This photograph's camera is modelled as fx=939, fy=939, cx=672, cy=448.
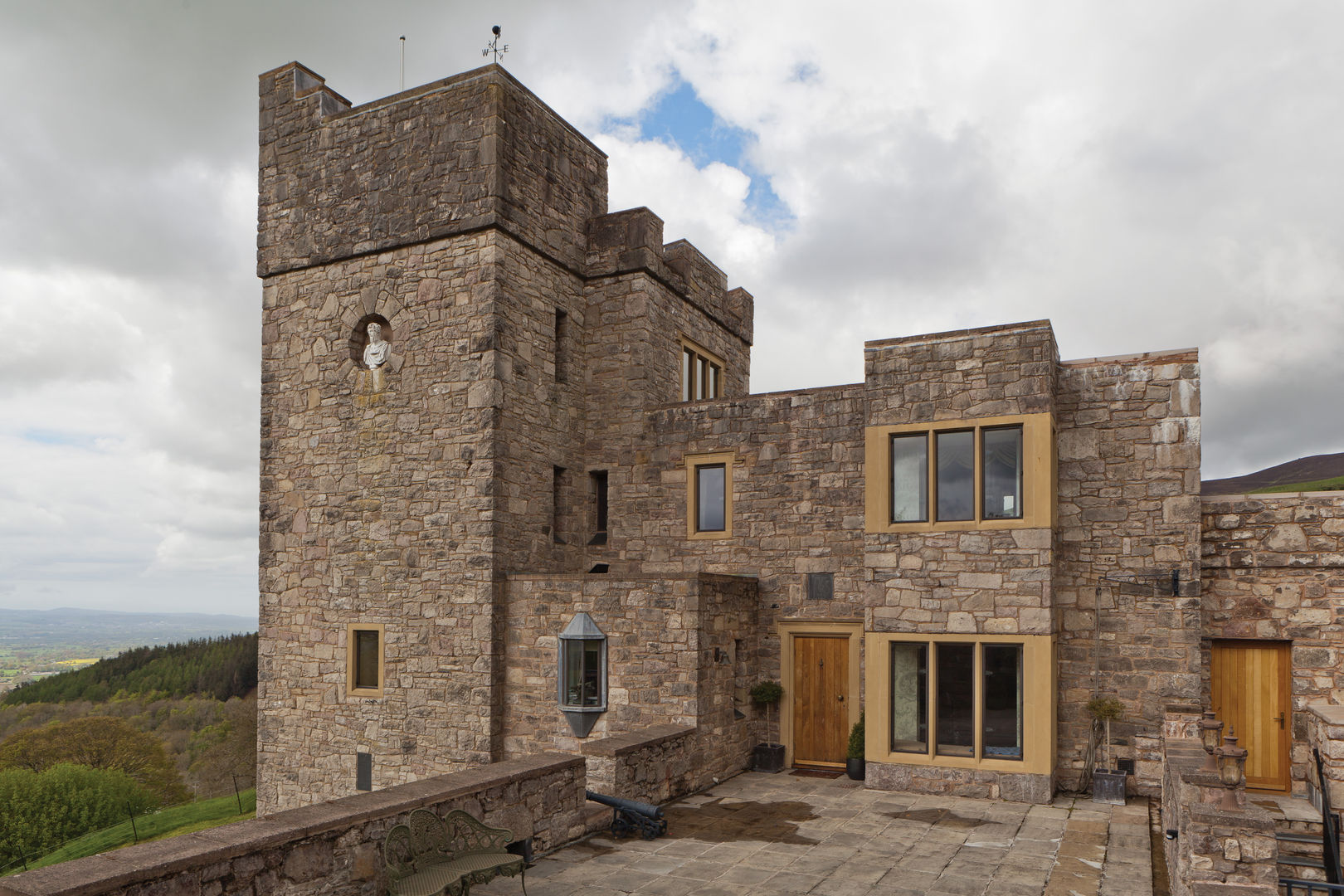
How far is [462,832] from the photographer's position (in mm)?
6465

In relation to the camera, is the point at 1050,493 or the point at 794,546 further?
the point at 794,546

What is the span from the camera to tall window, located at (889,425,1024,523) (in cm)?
1073

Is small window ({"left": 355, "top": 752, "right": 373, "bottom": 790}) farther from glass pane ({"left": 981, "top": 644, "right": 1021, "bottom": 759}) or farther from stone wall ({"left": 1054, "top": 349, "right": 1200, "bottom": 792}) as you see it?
stone wall ({"left": 1054, "top": 349, "right": 1200, "bottom": 792})

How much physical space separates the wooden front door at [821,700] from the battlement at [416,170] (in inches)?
259

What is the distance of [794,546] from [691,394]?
4054 millimetres

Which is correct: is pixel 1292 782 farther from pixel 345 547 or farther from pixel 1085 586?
pixel 345 547

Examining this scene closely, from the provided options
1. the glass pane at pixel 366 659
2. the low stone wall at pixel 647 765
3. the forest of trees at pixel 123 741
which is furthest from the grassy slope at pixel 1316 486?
the forest of trees at pixel 123 741

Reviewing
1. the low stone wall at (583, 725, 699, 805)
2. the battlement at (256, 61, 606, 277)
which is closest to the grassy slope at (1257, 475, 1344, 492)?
the low stone wall at (583, 725, 699, 805)

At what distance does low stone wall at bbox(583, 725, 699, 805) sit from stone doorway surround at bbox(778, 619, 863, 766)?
1789 mm

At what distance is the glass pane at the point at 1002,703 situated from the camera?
10.4 metres

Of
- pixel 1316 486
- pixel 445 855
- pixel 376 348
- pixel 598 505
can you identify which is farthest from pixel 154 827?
pixel 1316 486

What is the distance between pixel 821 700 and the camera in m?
12.4

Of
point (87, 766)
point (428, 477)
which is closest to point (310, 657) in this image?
point (428, 477)

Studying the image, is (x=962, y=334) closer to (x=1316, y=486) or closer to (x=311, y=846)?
(x=311, y=846)
